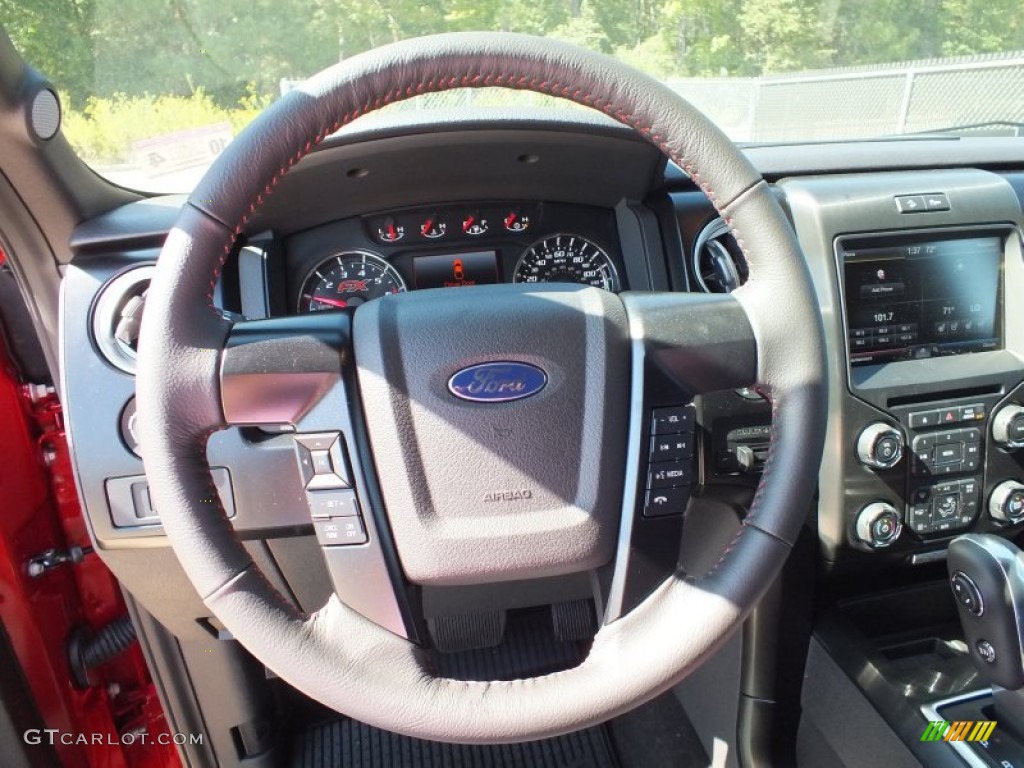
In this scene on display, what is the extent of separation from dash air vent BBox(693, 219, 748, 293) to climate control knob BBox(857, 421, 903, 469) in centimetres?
37

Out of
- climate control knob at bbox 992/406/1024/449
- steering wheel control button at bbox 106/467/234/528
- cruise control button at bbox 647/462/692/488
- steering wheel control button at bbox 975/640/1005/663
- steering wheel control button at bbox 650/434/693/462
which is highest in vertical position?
steering wheel control button at bbox 650/434/693/462

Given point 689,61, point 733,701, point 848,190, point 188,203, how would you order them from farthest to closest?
point 689,61, point 733,701, point 848,190, point 188,203

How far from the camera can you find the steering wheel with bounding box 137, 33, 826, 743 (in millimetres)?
896

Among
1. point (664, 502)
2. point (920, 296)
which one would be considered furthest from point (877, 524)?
point (664, 502)

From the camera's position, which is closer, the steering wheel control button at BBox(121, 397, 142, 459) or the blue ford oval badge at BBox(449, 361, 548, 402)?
the blue ford oval badge at BBox(449, 361, 548, 402)

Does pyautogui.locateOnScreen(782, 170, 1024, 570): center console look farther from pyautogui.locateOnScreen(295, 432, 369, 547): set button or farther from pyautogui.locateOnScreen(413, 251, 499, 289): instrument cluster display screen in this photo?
pyautogui.locateOnScreen(295, 432, 369, 547): set button

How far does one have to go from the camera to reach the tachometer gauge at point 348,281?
1.64m

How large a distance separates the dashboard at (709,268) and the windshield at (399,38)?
0.14 metres

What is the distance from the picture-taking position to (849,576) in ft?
5.35

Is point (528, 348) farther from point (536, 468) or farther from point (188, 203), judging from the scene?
point (188, 203)

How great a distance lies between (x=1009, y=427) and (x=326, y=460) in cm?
132

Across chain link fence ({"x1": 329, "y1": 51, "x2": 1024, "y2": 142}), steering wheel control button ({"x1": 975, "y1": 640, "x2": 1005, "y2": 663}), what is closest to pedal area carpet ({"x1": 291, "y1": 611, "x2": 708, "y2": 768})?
steering wheel control button ({"x1": 975, "y1": 640, "x2": 1005, "y2": 663})

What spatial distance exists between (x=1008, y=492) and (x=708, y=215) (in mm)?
800

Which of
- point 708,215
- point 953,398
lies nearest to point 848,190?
point 708,215
